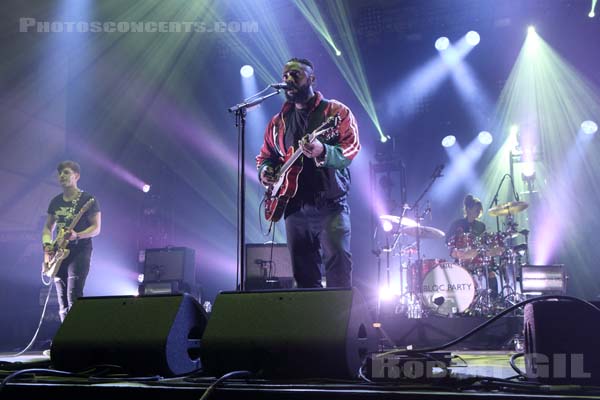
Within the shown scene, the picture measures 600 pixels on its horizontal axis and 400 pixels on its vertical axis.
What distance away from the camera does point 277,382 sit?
1692 mm

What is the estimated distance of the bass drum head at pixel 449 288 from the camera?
22.0ft

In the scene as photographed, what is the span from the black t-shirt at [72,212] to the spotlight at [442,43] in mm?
6685

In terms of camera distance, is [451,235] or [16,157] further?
[16,157]

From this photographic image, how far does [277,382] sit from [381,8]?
878 cm

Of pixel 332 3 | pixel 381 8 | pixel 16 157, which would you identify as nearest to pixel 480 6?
pixel 381 8

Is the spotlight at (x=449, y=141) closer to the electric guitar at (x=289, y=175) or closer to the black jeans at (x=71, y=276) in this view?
the black jeans at (x=71, y=276)

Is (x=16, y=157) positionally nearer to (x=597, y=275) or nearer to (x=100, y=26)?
(x=100, y=26)

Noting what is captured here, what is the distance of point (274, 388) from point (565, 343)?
855 millimetres

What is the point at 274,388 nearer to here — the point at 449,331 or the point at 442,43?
the point at 449,331

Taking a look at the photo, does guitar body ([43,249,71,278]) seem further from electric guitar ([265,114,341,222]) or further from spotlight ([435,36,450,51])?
spotlight ([435,36,450,51])

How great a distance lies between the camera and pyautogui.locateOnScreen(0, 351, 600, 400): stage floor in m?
1.45

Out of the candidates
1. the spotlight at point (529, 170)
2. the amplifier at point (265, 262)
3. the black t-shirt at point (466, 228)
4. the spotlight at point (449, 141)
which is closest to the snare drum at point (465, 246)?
the black t-shirt at point (466, 228)

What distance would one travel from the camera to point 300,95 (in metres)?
3.25

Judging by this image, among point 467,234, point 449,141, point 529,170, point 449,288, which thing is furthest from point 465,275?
point 449,141
